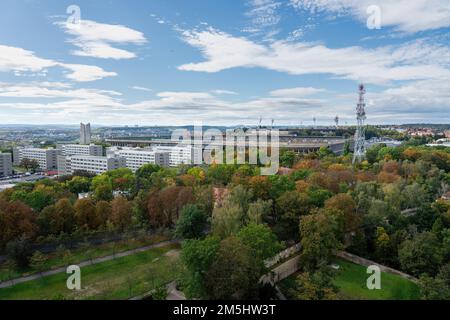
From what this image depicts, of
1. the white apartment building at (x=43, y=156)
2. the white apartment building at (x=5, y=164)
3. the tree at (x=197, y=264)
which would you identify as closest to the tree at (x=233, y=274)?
the tree at (x=197, y=264)

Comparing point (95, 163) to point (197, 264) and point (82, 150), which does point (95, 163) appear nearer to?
point (82, 150)

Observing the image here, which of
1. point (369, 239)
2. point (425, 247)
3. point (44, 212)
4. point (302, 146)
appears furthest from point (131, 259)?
point (302, 146)

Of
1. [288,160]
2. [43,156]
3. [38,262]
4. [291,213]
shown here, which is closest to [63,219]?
[38,262]

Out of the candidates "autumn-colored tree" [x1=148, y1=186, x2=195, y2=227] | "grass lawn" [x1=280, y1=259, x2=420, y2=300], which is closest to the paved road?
"autumn-colored tree" [x1=148, y1=186, x2=195, y2=227]

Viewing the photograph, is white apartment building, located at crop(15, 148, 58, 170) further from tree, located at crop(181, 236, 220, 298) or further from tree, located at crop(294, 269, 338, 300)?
tree, located at crop(294, 269, 338, 300)

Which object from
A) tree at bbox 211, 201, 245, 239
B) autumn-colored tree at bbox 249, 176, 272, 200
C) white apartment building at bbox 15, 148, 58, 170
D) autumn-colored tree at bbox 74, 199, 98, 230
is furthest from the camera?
white apartment building at bbox 15, 148, 58, 170
